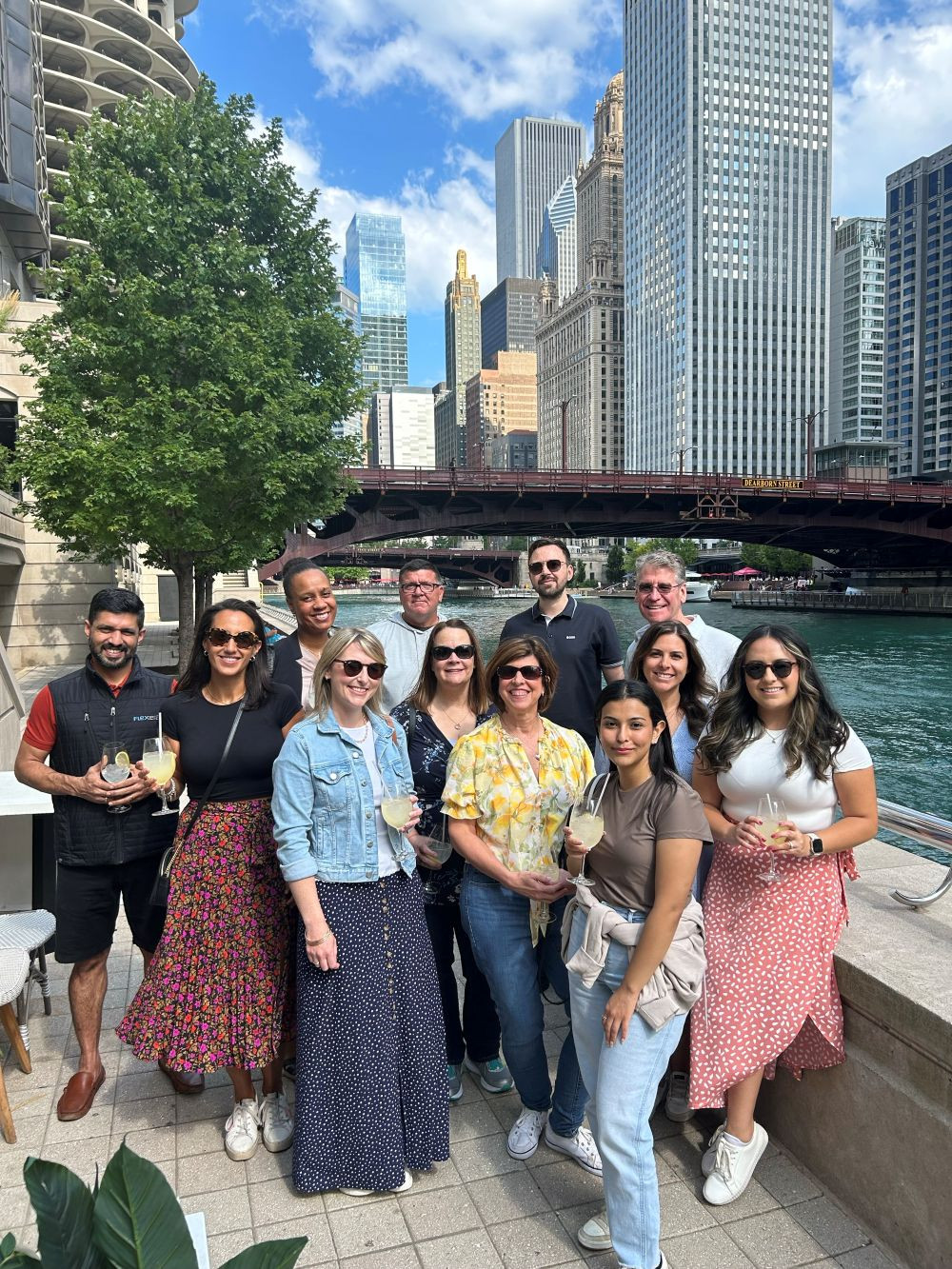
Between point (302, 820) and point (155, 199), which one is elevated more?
point (155, 199)

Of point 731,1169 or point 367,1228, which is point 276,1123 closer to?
point 367,1228

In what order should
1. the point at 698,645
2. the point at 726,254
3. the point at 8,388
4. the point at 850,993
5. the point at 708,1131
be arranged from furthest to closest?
1. the point at 726,254
2. the point at 8,388
3. the point at 698,645
4. the point at 708,1131
5. the point at 850,993

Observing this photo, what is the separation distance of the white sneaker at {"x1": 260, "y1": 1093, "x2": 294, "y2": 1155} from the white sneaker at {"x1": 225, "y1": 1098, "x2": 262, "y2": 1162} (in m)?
0.03

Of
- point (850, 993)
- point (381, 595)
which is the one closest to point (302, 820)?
point (850, 993)

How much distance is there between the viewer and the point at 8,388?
21.8 metres

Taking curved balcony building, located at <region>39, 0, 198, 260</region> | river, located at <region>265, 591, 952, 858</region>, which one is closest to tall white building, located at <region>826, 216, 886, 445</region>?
river, located at <region>265, 591, 952, 858</region>

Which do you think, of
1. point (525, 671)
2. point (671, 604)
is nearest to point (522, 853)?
point (525, 671)

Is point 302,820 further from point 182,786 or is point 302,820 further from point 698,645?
point 698,645

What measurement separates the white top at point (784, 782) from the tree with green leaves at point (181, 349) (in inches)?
581

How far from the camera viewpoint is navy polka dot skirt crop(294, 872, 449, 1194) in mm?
2684

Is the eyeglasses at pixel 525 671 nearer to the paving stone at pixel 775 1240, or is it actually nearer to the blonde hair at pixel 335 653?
the blonde hair at pixel 335 653

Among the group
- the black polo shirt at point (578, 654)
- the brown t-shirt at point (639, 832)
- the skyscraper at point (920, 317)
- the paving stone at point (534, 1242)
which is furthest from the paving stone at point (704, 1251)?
the skyscraper at point (920, 317)

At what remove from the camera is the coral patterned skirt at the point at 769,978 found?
2568 mm

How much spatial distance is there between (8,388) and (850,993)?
80.7 ft
